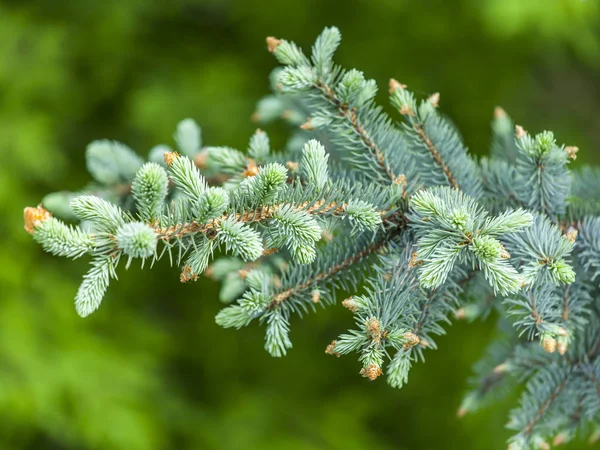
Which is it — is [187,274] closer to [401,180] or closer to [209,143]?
[401,180]

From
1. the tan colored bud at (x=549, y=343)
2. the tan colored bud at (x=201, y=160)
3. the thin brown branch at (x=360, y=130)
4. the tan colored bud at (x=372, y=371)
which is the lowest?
the tan colored bud at (x=372, y=371)

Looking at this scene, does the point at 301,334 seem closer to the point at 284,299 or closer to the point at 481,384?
the point at 481,384

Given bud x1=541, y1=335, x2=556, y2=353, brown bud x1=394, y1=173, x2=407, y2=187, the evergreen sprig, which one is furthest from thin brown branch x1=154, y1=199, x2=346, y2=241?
bud x1=541, y1=335, x2=556, y2=353

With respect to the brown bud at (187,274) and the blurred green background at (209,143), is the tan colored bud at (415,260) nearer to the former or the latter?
the brown bud at (187,274)

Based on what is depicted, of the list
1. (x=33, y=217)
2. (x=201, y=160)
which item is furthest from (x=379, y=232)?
(x=33, y=217)

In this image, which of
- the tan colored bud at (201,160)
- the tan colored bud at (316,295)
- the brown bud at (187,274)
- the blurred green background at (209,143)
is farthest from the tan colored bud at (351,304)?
the blurred green background at (209,143)

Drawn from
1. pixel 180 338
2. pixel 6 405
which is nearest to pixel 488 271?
pixel 6 405
